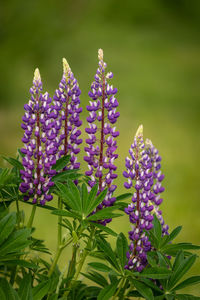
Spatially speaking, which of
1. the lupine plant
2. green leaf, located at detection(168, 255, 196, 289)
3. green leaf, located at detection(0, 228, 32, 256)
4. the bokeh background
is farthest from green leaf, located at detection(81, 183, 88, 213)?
the bokeh background

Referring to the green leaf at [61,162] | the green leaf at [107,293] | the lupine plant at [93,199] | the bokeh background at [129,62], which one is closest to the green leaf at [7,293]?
the lupine plant at [93,199]

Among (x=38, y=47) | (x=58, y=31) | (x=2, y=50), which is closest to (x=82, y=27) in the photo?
(x=58, y=31)

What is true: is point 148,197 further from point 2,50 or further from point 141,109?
point 2,50

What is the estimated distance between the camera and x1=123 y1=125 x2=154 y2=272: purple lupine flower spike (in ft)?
2.84

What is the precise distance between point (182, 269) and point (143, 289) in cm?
9

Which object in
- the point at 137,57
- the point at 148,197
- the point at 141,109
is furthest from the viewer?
the point at 137,57

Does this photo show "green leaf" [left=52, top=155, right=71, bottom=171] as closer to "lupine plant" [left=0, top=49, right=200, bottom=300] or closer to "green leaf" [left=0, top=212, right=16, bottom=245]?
"lupine plant" [left=0, top=49, right=200, bottom=300]

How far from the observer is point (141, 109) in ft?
12.3

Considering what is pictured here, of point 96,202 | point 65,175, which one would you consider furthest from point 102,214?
point 65,175

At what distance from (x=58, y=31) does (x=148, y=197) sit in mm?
4353

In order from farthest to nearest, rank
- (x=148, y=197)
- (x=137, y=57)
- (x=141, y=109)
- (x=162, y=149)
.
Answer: (x=137, y=57) → (x=141, y=109) → (x=162, y=149) → (x=148, y=197)

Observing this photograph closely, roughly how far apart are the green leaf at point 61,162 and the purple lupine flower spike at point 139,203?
13cm

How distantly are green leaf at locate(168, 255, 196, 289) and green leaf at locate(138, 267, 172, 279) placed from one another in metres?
0.05

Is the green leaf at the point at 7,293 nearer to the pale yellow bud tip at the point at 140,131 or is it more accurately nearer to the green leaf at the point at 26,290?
the green leaf at the point at 26,290
